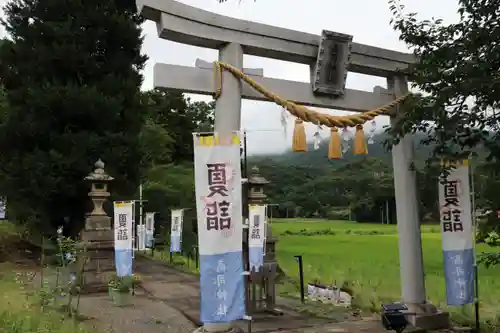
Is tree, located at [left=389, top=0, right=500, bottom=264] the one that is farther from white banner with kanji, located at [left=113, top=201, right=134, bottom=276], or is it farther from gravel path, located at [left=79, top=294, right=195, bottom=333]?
white banner with kanji, located at [left=113, top=201, right=134, bottom=276]

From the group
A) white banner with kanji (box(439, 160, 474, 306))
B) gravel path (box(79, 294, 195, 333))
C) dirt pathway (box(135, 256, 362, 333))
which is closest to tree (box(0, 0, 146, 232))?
dirt pathway (box(135, 256, 362, 333))

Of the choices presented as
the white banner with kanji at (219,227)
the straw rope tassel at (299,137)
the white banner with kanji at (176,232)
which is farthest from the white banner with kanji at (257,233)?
the white banner with kanji at (176,232)

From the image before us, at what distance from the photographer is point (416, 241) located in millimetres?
6410

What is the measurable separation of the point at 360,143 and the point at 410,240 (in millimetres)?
1479

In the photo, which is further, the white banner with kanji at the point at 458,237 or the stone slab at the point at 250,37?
the white banner with kanji at the point at 458,237

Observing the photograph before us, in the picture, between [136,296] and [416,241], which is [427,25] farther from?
[136,296]

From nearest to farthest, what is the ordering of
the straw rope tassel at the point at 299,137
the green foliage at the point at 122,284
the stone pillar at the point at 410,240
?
the straw rope tassel at the point at 299,137 → the stone pillar at the point at 410,240 → the green foliage at the point at 122,284

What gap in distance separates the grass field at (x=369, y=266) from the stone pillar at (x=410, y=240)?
102 cm

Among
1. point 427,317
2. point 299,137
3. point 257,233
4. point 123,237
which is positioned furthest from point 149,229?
point 299,137

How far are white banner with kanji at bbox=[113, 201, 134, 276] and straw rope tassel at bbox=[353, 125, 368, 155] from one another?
5.63 metres

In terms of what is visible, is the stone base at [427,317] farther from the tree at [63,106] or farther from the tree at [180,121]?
the tree at [180,121]

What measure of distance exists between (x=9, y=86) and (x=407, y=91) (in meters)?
11.8

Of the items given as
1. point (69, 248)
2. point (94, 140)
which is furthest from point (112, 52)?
point (69, 248)

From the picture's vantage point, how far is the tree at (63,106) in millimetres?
13039
